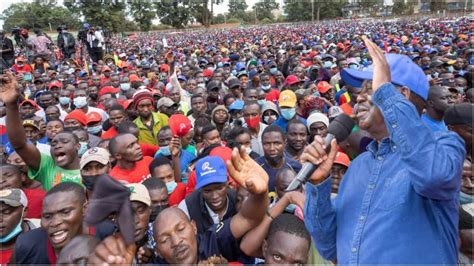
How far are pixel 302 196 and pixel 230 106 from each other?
3706 mm

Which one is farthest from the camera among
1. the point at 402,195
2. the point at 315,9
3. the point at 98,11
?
the point at 315,9

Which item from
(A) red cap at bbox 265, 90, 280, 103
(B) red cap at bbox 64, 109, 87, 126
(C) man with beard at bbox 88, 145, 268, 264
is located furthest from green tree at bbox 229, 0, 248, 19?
(C) man with beard at bbox 88, 145, 268, 264

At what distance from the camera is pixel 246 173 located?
6.55ft

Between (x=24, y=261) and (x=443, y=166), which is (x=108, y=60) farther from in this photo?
(x=443, y=166)

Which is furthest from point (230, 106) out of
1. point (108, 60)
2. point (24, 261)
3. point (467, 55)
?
point (108, 60)

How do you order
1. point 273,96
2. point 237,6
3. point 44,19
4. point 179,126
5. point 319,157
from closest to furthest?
point 319,157
point 179,126
point 273,96
point 44,19
point 237,6

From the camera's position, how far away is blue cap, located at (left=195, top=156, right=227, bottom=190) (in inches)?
114

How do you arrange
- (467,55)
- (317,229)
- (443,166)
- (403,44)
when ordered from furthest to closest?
(403,44) < (467,55) < (317,229) < (443,166)

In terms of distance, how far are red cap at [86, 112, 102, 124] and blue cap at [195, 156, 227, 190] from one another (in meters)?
3.04

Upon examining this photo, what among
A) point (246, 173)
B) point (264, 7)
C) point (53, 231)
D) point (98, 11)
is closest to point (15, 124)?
point (53, 231)

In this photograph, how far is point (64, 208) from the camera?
2.50m

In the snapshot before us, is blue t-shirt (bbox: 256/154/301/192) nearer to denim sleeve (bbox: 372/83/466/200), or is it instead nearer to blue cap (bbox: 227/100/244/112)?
blue cap (bbox: 227/100/244/112)

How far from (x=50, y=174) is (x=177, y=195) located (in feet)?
3.95

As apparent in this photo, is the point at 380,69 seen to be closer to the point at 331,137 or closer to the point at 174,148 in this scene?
the point at 331,137
